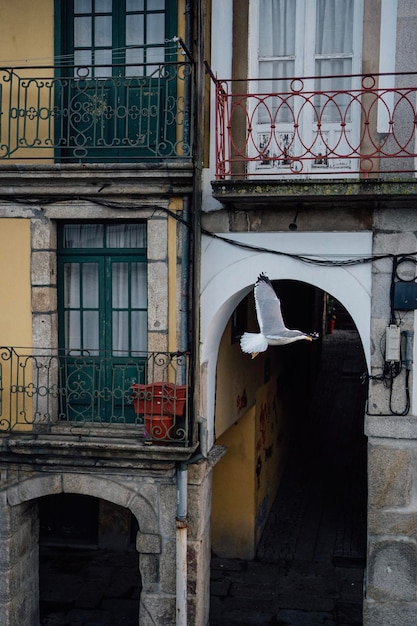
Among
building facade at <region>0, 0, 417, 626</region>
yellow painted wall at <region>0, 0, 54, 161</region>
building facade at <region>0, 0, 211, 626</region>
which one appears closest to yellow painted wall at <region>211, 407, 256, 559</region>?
building facade at <region>0, 0, 417, 626</region>

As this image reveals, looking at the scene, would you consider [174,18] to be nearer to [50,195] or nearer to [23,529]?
[50,195]

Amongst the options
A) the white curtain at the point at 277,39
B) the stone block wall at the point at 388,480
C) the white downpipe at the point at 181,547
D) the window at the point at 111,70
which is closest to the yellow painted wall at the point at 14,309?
the window at the point at 111,70

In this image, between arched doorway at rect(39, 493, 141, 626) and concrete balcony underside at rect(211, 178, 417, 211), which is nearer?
concrete balcony underside at rect(211, 178, 417, 211)

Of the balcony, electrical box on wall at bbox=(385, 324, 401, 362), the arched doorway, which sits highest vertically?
electrical box on wall at bbox=(385, 324, 401, 362)

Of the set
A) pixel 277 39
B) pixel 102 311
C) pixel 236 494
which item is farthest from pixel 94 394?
pixel 277 39

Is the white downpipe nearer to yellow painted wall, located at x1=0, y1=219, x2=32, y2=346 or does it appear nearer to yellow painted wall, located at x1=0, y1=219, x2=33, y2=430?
yellow painted wall, located at x1=0, y1=219, x2=33, y2=430

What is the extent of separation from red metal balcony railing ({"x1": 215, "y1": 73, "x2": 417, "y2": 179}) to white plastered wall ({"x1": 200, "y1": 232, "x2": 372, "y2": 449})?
733 mm

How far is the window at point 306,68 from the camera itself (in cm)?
889

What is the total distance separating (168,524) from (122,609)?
2767mm

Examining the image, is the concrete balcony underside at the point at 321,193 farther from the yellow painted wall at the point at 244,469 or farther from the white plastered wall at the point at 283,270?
the yellow painted wall at the point at 244,469

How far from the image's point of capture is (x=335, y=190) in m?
8.23

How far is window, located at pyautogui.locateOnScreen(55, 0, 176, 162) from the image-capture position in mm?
9094

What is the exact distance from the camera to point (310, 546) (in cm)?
1335

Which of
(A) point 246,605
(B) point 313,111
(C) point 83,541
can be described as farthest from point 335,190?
(C) point 83,541
